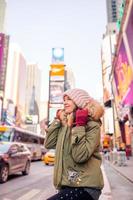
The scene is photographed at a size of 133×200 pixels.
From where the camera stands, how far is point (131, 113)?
3628 cm

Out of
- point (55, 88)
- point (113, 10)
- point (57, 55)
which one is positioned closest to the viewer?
point (55, 88)

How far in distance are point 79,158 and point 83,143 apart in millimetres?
112

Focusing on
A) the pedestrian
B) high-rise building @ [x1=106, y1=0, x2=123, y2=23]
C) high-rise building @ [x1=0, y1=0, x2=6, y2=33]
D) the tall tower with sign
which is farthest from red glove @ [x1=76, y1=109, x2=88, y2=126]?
high-rise building @ [x1=0, y1=0, x2=6, y2=33]

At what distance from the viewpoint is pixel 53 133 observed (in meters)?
2.32

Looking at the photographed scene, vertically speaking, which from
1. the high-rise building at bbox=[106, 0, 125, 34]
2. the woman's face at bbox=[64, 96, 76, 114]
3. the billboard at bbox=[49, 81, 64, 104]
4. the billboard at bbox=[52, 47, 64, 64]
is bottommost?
the woman's face at bbox=[64, 96, 76, 114]

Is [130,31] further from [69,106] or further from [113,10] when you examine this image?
[113,10]

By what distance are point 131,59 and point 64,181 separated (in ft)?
95.0

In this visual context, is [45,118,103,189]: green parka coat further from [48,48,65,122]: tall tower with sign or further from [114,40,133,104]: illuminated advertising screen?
[48,48,65,122]: tall tower with sign

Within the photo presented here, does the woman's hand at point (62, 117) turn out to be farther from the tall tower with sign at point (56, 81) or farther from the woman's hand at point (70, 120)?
the tall tower with sign at point (56, 81)

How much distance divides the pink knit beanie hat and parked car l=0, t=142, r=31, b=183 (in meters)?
8.09

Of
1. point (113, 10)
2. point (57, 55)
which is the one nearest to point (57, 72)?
point (57, 55)

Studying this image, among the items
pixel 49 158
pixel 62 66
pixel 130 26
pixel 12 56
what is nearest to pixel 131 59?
pixel 130 26

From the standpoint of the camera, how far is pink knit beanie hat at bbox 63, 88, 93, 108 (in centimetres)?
220

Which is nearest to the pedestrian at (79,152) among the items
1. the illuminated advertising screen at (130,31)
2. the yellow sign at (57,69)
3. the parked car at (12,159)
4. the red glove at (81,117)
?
the red glove at (81,117)
